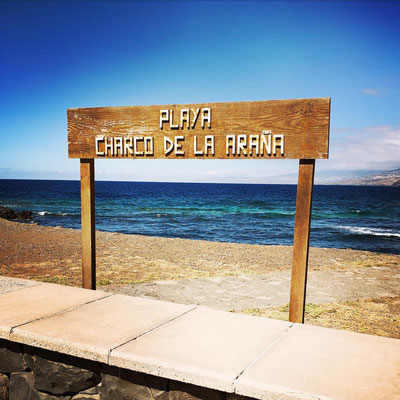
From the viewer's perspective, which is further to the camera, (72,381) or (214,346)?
(72,381)

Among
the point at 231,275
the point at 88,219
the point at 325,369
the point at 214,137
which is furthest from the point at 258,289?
the point at 325,369

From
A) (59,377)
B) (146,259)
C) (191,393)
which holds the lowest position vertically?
(146,259)

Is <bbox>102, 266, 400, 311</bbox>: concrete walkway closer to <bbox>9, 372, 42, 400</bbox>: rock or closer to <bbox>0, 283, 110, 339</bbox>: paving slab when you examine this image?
<bbox>0, 283, 110, 339</bbox>: paving slab

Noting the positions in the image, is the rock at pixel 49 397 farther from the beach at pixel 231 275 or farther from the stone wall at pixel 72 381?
the beach at pixel 231 275

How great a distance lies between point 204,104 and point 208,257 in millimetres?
8159

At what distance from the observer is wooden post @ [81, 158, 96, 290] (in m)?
4.06

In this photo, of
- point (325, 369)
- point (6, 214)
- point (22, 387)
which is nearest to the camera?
point (325, 369)

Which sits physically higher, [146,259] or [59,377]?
[59,377]

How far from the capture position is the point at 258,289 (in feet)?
24.7

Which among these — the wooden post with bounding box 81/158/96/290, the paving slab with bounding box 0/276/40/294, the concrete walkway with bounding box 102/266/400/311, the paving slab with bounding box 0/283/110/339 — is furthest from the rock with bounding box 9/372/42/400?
the concrete walkway with bounding box 102/266/400/311

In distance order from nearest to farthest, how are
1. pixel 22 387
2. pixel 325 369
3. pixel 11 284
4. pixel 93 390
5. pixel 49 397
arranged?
pixel 325 369 → pixel 93 390 → pixel 49 397 → pixel 22 387 → pixel 11 284

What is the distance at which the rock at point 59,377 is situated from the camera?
252 centimetres

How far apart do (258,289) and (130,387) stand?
5445 millimetres

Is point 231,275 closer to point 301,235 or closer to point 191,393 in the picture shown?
point 301,235
